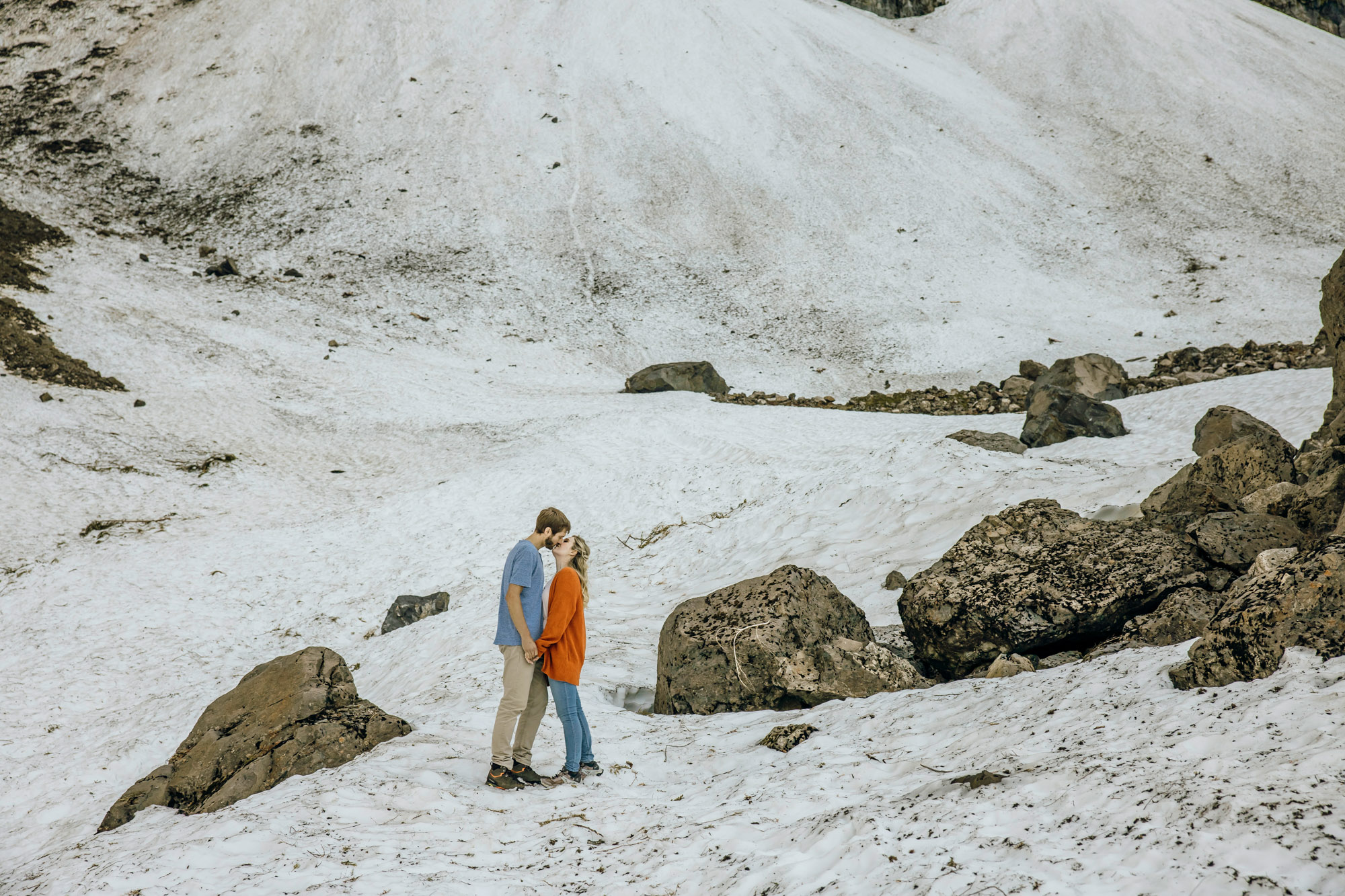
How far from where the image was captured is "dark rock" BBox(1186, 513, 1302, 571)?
7.79m

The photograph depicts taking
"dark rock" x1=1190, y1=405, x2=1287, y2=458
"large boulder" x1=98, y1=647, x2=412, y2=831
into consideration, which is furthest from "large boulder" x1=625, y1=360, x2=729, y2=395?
"large boulder" x1=98, y1=647, x2=412, y2=831

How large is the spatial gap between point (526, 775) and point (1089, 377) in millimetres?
18842

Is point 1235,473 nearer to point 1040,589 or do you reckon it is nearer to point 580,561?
point 1040,589

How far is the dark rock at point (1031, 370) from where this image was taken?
24500 millimetres

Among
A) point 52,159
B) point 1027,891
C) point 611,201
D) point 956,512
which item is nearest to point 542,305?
point 611,201

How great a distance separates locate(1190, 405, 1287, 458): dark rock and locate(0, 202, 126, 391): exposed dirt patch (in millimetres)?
25109

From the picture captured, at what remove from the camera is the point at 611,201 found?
37.4m

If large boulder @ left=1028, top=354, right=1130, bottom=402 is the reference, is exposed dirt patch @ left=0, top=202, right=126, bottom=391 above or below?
below

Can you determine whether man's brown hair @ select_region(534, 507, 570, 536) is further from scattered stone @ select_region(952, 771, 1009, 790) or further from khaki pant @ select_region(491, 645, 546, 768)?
scattered stone @ select_region(952, 771, 1009, 790)

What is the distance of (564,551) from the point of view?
670 centimetres

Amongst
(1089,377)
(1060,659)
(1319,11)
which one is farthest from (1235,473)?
(1319,11)

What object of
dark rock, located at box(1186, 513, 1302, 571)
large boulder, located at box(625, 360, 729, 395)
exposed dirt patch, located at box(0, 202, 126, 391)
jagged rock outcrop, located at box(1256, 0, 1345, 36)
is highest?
jagged rock outcrop, located at box(1256, 0, 1345, 36)

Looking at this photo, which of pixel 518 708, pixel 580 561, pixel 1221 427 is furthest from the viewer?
pixel 1221 427

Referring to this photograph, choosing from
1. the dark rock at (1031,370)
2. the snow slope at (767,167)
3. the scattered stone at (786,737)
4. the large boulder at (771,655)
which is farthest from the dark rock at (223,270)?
the scattered stone at (786,737)
